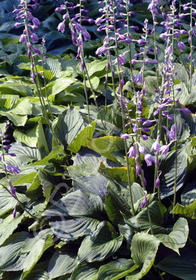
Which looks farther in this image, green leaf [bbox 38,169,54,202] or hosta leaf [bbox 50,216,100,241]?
green leaf [bbox 38,169,54,202]

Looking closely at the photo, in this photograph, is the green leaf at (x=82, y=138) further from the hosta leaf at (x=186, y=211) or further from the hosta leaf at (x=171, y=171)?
the hosta leaf at (x=186, y=211)

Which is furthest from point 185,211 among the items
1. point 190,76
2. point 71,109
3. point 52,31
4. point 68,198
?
point 52,31

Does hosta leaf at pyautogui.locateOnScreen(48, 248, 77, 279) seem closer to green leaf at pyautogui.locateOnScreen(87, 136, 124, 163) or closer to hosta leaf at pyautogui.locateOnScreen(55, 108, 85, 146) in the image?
green leaf at pyautogui.locateOnScreen(87, 136, 124, 163)

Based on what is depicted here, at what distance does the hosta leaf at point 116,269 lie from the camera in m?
2.41

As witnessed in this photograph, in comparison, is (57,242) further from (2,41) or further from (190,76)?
(2,41)

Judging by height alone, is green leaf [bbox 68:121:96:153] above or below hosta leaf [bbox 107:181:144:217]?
above

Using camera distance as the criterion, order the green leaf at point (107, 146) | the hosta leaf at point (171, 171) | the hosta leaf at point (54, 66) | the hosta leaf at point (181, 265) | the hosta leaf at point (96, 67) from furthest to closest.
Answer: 1. the hosta leaf at point (54, 66)
2. the hosta leaf at point (96, 67)
3. the green leaf at point (107, 146)
4. the hosta leaf at point (171, 171)
5. the hosta leaf at point (181, 265)

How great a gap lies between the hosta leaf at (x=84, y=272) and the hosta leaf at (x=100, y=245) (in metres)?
0.08

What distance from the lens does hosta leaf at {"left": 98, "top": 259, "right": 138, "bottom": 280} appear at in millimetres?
2413

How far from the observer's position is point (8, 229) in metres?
3.09

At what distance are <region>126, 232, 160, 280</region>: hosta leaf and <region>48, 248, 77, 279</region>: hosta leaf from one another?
534 mm

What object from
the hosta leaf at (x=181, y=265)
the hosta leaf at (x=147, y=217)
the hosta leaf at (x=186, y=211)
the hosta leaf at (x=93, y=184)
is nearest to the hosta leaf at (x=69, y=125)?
the hosta leaf at (x=93, y=184)

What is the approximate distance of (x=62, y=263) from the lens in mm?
2764

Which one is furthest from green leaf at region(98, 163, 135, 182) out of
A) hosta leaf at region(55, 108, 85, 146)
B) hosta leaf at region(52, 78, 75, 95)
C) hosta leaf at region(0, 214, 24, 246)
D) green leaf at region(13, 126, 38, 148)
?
hosta leaf at region(52, 78, 75, 95)
